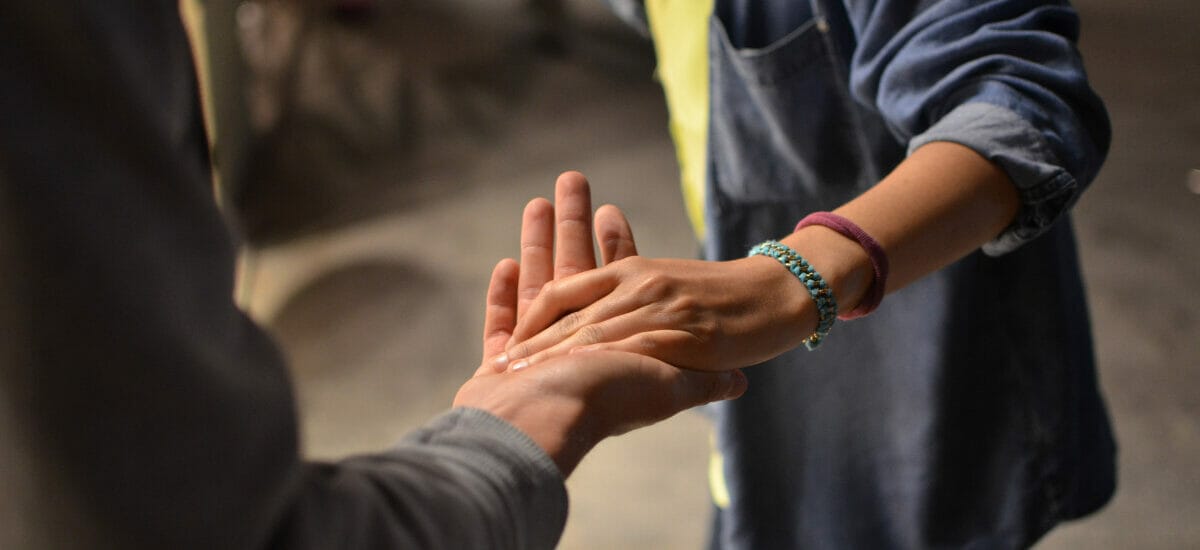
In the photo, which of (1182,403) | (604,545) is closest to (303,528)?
(604,545)

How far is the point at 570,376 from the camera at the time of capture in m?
0.47

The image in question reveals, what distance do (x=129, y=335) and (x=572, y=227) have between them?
1.33ft

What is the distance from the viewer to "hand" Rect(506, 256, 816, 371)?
557mm

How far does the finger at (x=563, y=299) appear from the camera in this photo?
1.90ft

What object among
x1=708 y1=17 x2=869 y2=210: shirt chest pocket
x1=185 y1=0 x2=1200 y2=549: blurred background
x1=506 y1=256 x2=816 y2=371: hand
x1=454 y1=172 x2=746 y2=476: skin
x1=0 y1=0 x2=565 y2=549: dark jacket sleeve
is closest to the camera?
x1=0 y1=0 x2=565 y2=549: dark jacket sleeve

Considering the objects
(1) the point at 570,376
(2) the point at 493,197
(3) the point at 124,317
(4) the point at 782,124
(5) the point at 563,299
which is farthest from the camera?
(2) the point at 493,197

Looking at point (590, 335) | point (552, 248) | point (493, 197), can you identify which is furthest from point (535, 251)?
point (493, 197)

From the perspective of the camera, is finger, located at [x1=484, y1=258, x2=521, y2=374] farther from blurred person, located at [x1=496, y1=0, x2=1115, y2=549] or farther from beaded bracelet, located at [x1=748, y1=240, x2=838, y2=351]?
beaded bracelet, located at [x1=748, y1=240, x2=838, y2=351]

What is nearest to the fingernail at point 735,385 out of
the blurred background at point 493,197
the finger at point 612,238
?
the finger at point 612,238

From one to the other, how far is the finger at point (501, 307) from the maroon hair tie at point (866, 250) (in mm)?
204

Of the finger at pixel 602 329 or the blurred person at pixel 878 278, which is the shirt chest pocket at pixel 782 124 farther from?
the finger at pixel 602 329

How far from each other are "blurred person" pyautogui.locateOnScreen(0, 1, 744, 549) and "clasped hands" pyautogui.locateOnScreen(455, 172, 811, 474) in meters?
0.14

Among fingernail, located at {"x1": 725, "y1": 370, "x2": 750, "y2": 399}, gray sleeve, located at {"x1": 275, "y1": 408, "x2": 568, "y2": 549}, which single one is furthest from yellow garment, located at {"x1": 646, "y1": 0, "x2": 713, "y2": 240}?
gray sleeve, located at {"x1": 275, "y1": 408, "x2": 568, "y2": 549}

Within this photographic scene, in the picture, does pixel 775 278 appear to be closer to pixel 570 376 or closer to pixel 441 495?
pixel 570 376
